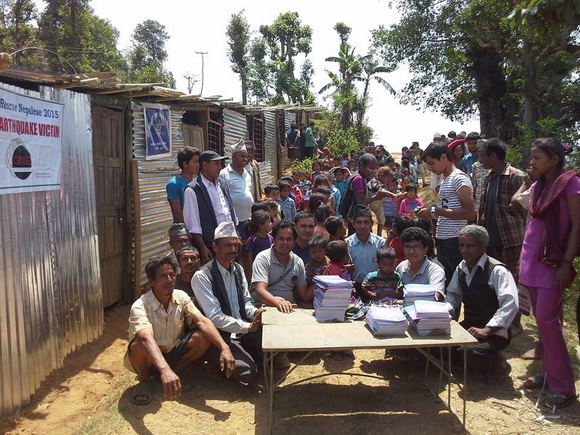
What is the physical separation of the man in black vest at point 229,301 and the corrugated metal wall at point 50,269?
4.33 feet

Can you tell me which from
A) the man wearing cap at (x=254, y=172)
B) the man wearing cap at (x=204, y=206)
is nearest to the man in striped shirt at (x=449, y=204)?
the man wearing cap at (x=204, y=206)

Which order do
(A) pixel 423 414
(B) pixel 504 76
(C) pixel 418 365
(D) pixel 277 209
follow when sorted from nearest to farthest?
(A) pixel 423 414 → (C) pixel 418 365 → (D) pixel 277 209 → (B) pixel 504 76

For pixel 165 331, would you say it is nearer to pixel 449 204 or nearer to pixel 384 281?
pixel 384 281

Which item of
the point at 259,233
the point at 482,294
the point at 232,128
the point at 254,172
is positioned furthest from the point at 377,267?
the point at 232,128

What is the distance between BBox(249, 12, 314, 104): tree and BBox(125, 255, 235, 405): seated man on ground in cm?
2439

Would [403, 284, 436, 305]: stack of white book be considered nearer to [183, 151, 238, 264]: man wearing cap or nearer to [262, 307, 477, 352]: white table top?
[262, 307, 477, 352]: white table top

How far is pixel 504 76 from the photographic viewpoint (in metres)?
17.2

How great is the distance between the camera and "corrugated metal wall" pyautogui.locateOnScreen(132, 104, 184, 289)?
644cm

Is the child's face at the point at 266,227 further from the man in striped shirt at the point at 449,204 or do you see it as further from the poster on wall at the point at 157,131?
the poster on wall at the point at 157,131

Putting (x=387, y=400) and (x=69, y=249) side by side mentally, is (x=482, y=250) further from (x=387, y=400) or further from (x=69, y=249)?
(x=69, y=249)

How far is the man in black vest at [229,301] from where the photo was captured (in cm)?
402

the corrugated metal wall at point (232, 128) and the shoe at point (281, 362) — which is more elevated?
the corrugated metal wall at point (232, 128)

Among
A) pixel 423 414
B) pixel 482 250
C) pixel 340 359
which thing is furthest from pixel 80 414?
pixel 482 250

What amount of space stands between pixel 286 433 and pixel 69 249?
8.91ft
